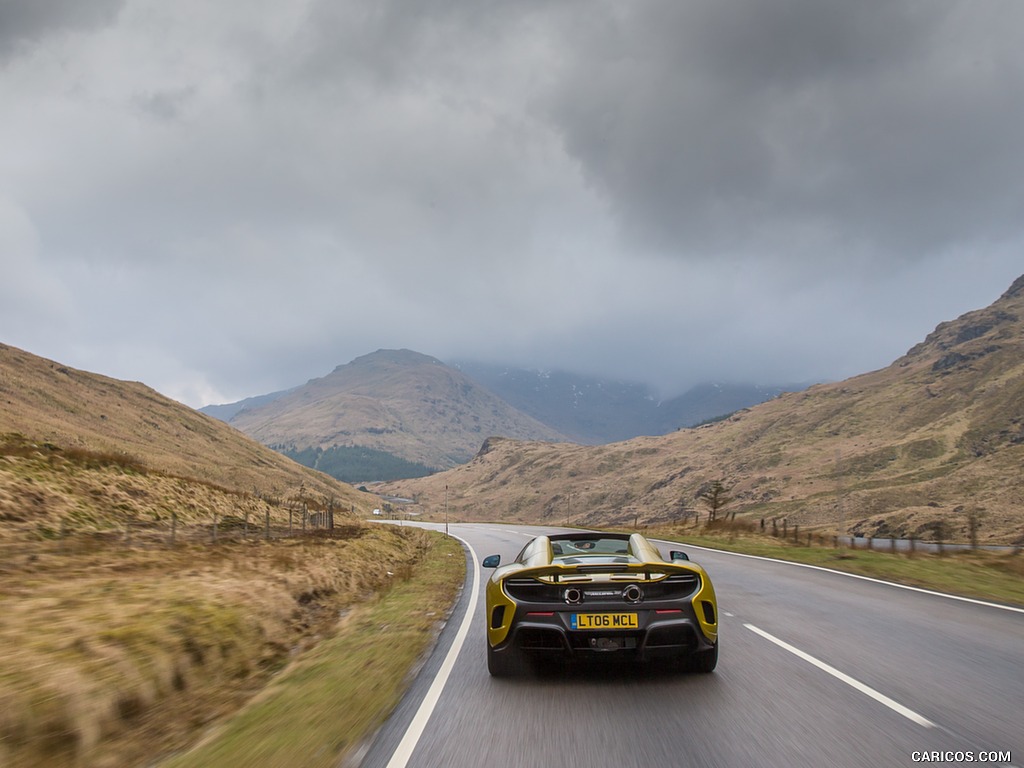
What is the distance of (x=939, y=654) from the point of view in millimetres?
6820

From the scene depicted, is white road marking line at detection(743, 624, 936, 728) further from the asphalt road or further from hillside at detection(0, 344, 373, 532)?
hillside at detection(0, 344, 373, 532)

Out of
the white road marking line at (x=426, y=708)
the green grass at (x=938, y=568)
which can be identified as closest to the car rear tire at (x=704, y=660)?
the white road marking line at (x=426, y=708)

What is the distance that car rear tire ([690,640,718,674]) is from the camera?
6.00 m

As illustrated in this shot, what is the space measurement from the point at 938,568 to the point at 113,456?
1232 inches

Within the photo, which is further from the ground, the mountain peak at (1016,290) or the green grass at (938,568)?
the mountain peak at (1016,290)

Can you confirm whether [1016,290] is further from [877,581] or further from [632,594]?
[632,594]

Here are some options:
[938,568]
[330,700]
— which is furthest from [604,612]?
[938,568]

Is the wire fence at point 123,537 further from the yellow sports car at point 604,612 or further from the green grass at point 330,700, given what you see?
the yellow sports car at point 604,612

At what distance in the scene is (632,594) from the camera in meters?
5.73

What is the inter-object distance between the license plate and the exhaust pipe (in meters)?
0.13

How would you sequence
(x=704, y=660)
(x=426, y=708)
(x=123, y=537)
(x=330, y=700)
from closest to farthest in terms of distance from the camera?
1. (x=426, y=708)
2. (x=330, y=700)
3. (x=704, y=660)
4. (x=123, y=537)

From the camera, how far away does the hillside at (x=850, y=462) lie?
68375 millimetres

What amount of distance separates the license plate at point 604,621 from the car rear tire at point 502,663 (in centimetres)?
74

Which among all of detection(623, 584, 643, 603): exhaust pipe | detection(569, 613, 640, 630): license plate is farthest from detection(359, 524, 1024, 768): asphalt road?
detection(623, 584, 643, 603): exhaust pipe
